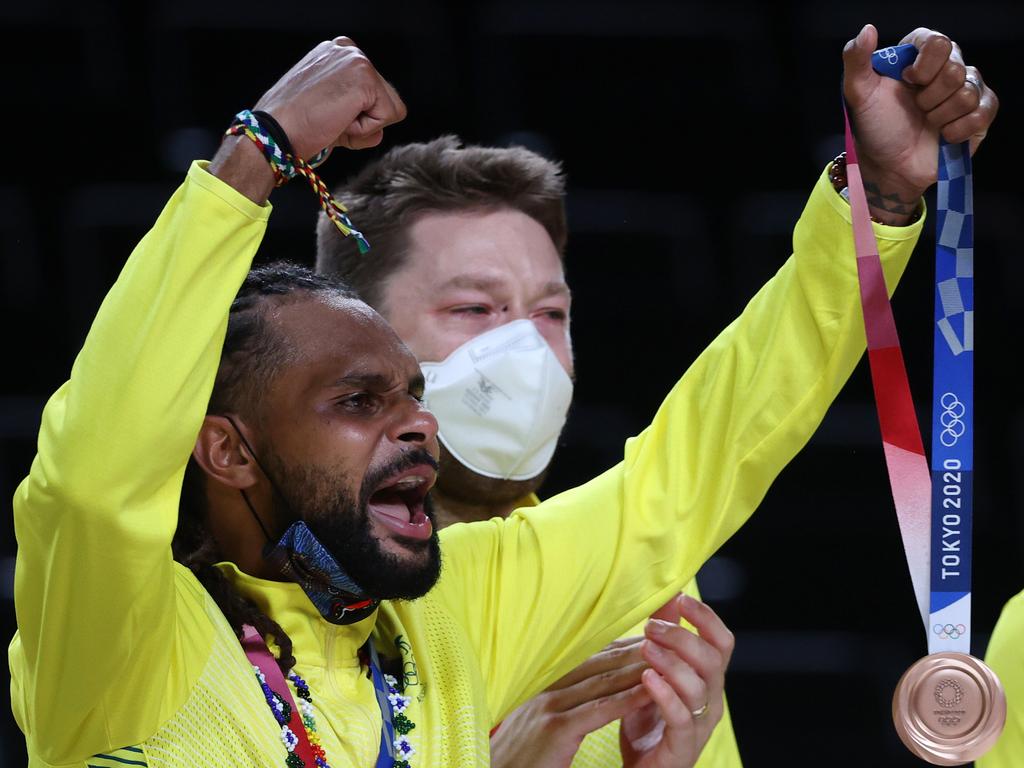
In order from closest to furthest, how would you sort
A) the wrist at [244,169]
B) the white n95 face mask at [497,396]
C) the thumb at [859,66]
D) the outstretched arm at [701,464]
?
1. the wrist at [244,169]
2. the thumb at [859,66]
3. the outstretched arm at [701,464]
4. the white n95 face mask at [497,396]

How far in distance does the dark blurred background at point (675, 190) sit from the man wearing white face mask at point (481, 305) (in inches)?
50.0

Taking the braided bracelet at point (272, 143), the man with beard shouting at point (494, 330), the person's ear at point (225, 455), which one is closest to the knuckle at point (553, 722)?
the man with beard shouting at point (494, 330)

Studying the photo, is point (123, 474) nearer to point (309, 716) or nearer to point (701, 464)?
point (309, 716)

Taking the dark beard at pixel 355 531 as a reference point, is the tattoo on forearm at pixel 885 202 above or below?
above

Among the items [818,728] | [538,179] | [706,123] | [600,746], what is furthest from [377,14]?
[600,746]

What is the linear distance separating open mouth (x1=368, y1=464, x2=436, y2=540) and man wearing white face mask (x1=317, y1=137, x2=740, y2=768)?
1.87 feet

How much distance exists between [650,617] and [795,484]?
81.3 inches

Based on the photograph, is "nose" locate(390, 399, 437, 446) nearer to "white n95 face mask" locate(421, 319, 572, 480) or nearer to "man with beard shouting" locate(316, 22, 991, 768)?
"man with beard shouting" locate(316, 22, 991, 768)

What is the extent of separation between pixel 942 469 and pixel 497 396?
2.58 ft

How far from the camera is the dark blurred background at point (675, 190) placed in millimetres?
4230

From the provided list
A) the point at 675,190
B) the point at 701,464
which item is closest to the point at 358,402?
the point at 701,464

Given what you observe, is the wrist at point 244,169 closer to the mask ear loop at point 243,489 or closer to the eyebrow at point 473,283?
the mask ear loop at point 243,489

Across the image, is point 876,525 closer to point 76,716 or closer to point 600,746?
point 600,746

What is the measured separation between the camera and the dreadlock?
6.84 ft
